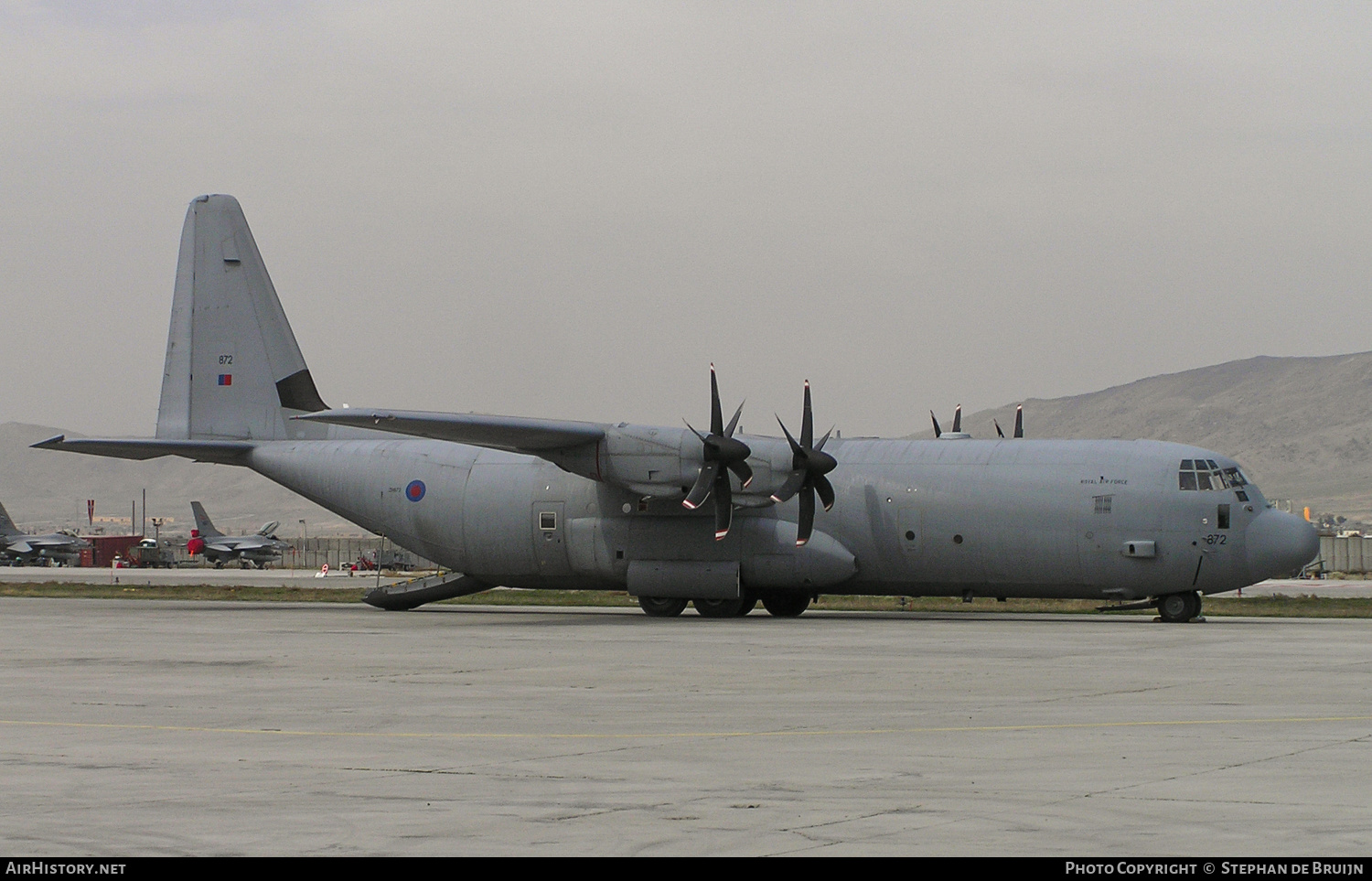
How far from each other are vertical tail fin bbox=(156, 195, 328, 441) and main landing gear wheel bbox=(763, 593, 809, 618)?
13.9 meters

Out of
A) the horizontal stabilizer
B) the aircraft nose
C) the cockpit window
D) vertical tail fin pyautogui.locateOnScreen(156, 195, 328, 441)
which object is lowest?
the aircraft nose

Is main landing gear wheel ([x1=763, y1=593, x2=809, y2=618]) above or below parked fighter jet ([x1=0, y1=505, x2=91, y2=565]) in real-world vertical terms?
below

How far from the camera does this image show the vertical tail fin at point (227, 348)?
143ft

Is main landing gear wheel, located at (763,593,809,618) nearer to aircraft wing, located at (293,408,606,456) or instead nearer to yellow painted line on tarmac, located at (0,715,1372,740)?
aircraft wing, located at (293,408,606,456)

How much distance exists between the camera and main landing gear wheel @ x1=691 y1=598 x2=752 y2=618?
38.3 m

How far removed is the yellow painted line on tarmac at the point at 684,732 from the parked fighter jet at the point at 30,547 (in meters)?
91.5

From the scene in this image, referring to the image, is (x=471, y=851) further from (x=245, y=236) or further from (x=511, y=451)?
(x=245, y=236)

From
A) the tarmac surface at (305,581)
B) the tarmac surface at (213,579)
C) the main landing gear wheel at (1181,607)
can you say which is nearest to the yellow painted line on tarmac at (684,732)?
the main landing gear wheel at (1181,607)

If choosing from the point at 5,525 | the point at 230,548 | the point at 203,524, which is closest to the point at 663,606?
the point at 230,548

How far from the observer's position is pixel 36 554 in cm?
10056

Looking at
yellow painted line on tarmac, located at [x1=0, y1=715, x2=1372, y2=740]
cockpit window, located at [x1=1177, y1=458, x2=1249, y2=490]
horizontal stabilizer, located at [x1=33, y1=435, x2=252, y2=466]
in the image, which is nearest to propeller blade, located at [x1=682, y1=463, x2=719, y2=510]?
cockpit window, located at [x1=1177, y1=458, x2=1249, y2=490]

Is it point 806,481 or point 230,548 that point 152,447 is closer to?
point 806,481

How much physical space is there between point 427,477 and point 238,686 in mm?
21994
